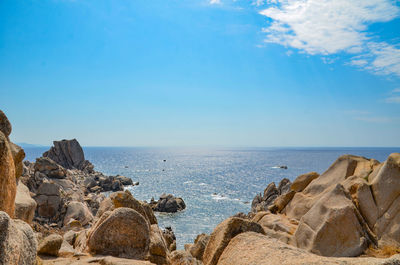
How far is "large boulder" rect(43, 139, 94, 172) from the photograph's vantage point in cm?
10850

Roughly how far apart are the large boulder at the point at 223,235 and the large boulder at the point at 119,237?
129 inches

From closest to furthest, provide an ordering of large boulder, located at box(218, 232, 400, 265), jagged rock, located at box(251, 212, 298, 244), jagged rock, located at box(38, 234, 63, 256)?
1. large boulder, located at box(218, 232, 400, 265)
2. jagged rock, located at box(38, 234, 63, 256)
3. jagged rock, located at box(251, 212, 298, 244)

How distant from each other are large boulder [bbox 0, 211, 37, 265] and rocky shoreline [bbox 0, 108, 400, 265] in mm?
17

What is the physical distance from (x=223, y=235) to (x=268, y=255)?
239cm

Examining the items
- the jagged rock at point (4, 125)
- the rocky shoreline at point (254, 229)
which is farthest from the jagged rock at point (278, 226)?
the jagged rock at point (4, 125)

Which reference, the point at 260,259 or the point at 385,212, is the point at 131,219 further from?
the point at 385,212

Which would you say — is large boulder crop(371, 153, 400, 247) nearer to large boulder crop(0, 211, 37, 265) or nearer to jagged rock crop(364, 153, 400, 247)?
jagged rock crop(364, 153, 400, 247)

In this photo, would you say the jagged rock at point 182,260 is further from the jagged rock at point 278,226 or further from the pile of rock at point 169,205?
the pile of rock at point 169,205

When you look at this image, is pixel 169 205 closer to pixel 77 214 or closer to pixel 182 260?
pixel 77 214

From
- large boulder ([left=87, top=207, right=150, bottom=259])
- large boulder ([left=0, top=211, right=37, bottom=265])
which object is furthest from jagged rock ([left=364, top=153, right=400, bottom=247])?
large boulder ([left=0, top=211, right=37, bottom=265])

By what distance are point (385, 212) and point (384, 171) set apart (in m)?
2.53

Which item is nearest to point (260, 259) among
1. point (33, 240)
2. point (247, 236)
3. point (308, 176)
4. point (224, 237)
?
point (247, 236)

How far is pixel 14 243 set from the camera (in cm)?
491

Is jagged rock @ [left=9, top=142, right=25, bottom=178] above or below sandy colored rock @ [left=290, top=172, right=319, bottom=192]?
above
